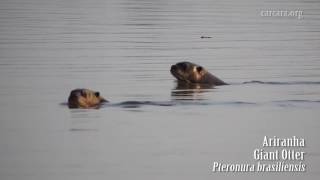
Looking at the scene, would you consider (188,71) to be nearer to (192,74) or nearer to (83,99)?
(192,74)

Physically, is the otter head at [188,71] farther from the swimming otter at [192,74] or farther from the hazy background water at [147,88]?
the hazy background water at [147,88]

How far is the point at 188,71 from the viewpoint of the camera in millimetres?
12008

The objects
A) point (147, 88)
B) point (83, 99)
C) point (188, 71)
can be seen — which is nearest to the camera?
point (83, 99)

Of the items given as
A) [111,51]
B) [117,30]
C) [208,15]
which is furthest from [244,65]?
[208,15]

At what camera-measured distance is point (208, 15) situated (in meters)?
17.7

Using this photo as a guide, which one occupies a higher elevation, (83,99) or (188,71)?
(188,71)

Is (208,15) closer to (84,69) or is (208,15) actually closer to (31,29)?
(31,29)

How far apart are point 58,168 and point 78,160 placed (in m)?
0.31

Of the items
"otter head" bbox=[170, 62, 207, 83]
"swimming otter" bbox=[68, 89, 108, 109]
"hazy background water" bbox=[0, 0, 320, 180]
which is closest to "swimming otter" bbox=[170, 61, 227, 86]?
"otter head" bbox=[170, 62, 207, 83]

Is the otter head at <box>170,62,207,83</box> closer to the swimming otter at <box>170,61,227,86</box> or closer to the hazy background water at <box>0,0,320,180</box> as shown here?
the swimming otter at <box>170,61,227,86</box>

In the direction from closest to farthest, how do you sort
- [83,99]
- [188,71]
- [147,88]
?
[83,99] → [147,88] → [188,71]

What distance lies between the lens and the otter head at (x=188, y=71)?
12.0 metres

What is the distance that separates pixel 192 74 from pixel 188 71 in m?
0.07

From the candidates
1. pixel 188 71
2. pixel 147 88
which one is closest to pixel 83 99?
pixel 147 88
